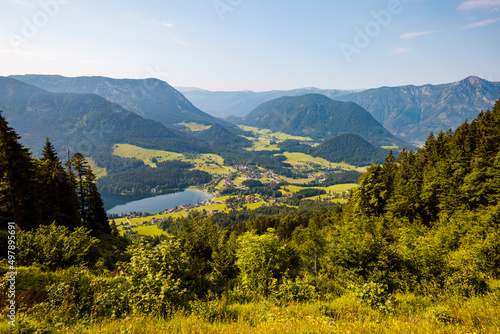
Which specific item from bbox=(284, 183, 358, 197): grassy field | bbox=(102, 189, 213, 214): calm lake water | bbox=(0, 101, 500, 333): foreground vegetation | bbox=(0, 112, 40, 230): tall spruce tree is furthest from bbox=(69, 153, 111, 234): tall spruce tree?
bbox=(284, 183, 358, 197): grassy field

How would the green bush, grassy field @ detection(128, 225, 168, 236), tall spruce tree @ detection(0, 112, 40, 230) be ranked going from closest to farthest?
the green bush → tall spruce tree @ detection(0, 112, 40, 230) → grassy field @ detection(128, 225, 168, 236)

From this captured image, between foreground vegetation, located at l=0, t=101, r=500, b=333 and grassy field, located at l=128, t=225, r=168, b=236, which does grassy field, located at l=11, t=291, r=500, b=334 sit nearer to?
foreground vegetation, located at l=0, t=101, r=500, b=333

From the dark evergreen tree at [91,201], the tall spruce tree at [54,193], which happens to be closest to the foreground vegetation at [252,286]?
the tall spruce tree at [54,193]

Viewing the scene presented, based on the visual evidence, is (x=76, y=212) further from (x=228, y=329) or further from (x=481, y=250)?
(x=481, y=250)

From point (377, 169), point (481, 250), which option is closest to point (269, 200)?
point (377, 169)

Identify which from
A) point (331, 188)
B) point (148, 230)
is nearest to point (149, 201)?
point (148, 230)

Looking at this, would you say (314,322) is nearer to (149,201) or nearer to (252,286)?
(252,286)
